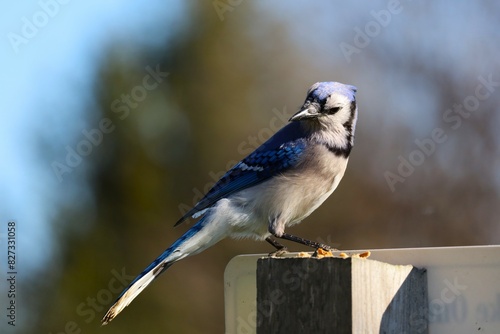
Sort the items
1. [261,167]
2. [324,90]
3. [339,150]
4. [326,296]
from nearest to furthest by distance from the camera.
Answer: [326,296]
[324,90]
[339,150]
[261,167]

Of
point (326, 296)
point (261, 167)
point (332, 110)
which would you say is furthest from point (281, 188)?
point (326, 296)

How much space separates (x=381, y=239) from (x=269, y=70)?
1.82 m

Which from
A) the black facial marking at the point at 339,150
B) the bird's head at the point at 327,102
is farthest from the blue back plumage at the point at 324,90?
the black facial marking at the point at 339,150

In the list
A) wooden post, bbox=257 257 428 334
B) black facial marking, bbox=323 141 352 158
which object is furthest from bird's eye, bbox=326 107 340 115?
wooden post, bbox=257 257 428 334

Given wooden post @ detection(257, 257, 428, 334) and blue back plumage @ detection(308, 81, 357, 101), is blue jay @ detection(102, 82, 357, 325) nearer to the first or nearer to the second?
blue back plumage @ detection(308, 81, 357, 101)

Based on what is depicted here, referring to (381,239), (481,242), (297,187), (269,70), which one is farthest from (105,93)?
(297,187)

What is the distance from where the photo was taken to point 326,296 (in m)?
2.12

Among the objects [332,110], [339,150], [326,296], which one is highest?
[332,110]

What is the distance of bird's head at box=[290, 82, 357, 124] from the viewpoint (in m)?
3.30

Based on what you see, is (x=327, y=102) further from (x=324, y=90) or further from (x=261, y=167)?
(x=261, y=167)

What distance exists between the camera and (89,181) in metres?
7.02

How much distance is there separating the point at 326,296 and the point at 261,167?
5.05 ft

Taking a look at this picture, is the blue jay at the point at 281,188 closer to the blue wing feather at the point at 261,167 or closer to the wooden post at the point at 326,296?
the blue wing feather at the point at 261,167

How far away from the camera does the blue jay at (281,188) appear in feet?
11.4
